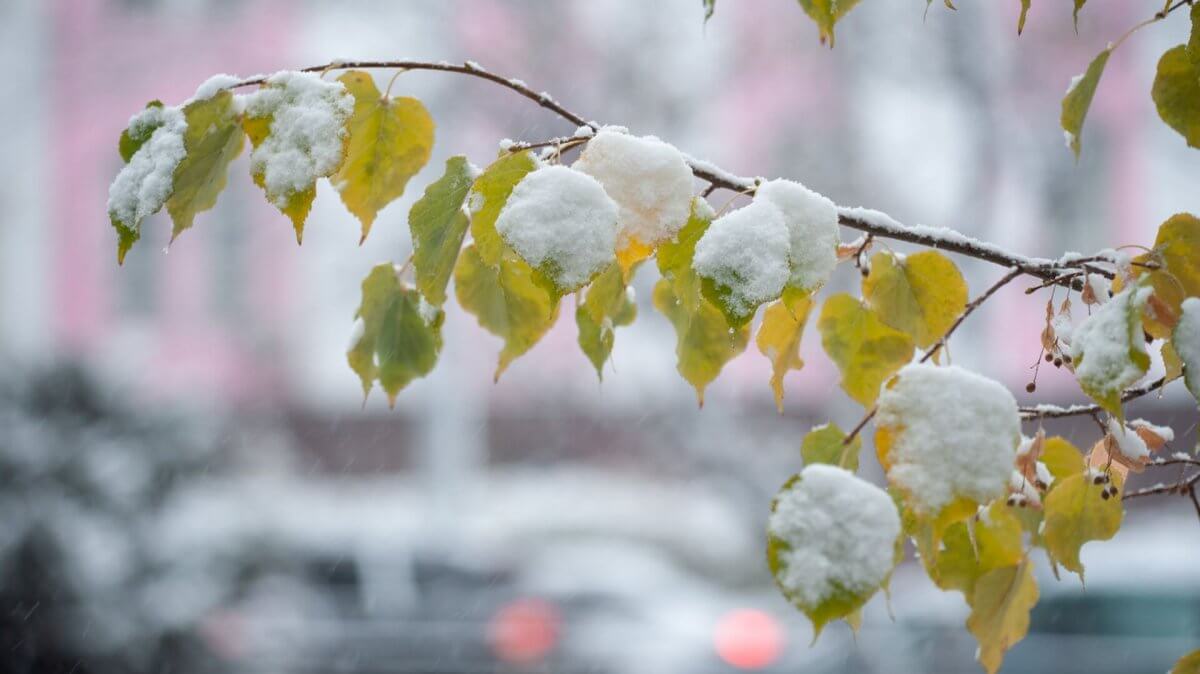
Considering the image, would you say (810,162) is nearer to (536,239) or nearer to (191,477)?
(191,477)

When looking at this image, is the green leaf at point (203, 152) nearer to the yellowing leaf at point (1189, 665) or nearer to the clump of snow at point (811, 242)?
the clump of snow at point (811, 242)

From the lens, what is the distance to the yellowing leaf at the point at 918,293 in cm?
88

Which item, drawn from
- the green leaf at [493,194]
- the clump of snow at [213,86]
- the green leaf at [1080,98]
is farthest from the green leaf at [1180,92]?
the clump of snow at [213,86]

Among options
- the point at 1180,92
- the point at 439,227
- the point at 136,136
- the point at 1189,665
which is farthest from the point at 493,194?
the point at 1189,665

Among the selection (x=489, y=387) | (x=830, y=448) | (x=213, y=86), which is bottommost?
(x=830, y=448)

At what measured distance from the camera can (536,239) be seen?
0.65m

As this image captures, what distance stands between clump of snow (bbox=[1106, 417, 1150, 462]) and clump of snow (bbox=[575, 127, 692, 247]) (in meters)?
0.42

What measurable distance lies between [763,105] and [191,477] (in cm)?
507

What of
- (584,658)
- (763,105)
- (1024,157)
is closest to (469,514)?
(584,658)

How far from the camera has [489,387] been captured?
34.5 ft

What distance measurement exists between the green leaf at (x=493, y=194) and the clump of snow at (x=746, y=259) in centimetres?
15

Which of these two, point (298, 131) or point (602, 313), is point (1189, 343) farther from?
point (298, 131)

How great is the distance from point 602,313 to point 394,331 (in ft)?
0.79

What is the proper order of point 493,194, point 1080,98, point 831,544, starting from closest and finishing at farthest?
point 831,544
point 493,194
point 1080,98
